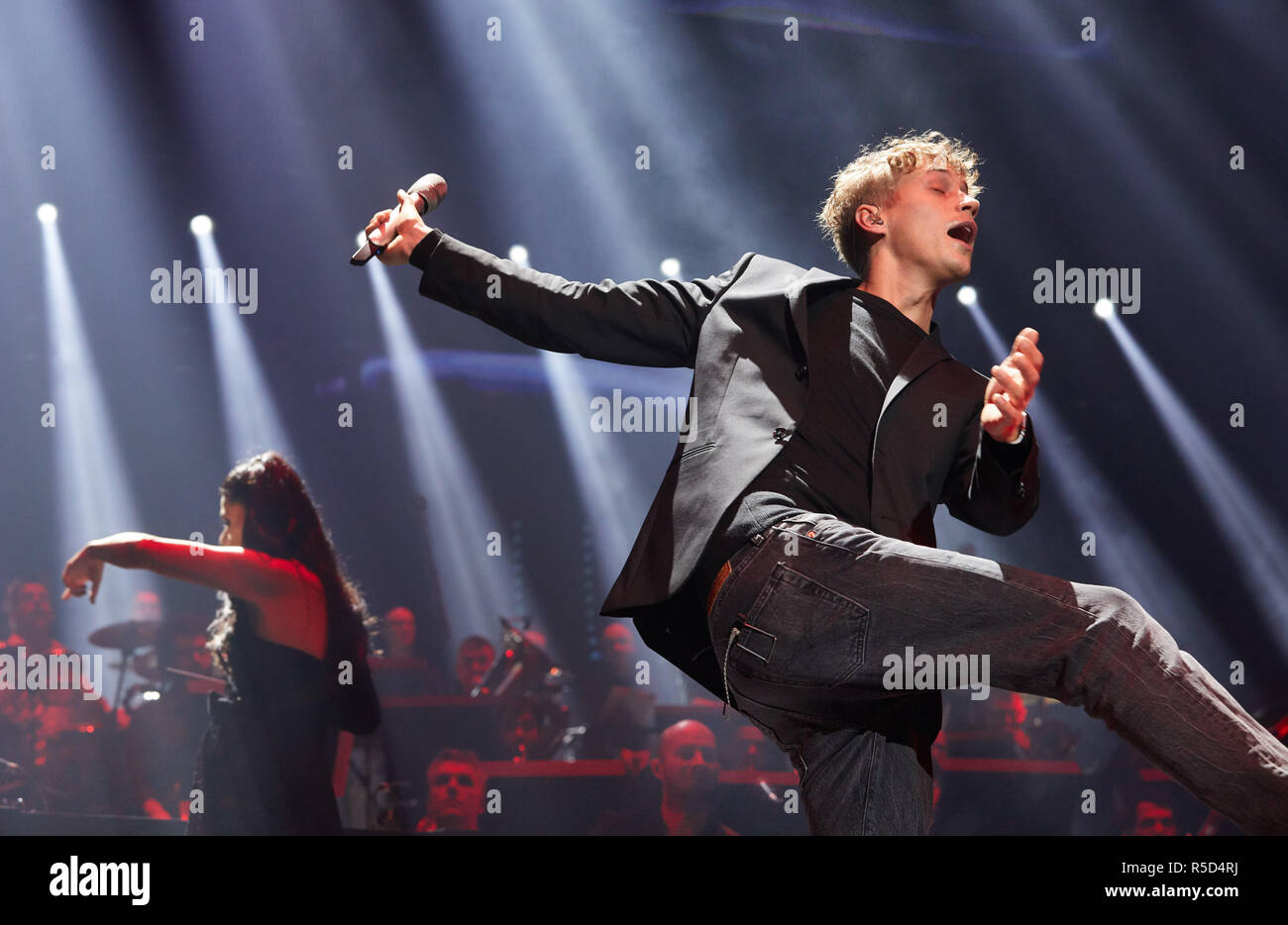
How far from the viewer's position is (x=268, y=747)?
3.55m

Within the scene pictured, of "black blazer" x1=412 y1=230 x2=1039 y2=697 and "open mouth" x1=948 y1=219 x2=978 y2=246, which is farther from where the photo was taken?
"open mouth" x1=948 y1=219 x2=978 y2=246

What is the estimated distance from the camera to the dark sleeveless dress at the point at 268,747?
346 cm

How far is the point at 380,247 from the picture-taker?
5.80ft

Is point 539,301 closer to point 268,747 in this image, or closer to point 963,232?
point 963,232

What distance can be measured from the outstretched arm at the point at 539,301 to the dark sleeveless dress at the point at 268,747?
2.28m

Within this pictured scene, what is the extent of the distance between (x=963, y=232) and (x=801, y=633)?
0.96m

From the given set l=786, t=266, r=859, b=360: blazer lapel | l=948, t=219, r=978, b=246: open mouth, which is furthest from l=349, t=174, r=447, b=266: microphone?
l=948, t=219, r=978, b=246: open mouth

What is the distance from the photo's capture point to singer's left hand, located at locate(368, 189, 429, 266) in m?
1.78

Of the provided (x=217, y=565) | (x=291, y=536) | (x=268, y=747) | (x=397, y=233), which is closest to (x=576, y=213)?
(x=291, y=536)

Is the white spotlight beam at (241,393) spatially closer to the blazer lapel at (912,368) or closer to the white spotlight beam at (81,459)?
the white spotlight beam at (81,459)

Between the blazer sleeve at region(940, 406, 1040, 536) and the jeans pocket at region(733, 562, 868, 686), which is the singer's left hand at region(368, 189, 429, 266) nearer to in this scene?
the jeans pocket at region(733, 562, 868, 686)

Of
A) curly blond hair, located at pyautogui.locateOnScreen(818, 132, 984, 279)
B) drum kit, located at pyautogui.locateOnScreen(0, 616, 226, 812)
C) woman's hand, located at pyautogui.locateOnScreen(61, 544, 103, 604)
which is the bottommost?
drum kit, located at pyautogui.locateOnScreen(0, 616, 226, 812)
